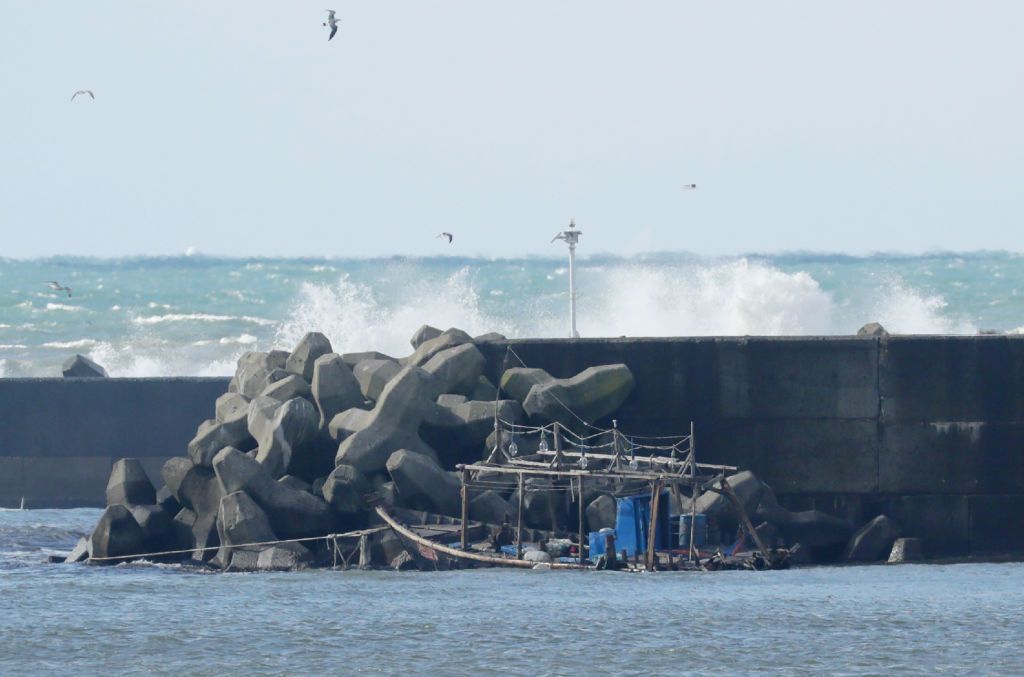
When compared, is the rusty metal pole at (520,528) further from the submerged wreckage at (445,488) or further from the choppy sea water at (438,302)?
the choppy sea water at (438,302)

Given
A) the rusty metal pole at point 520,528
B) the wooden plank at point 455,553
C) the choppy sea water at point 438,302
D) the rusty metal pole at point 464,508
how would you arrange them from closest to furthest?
the wooden plank at point 455,553 < the rusty metal pole at point 520,528 < the rusty metal pole at point 464,508 < the choppy sea water at point 438,302

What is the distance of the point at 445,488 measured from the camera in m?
22.7

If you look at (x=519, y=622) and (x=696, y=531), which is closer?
(x=519, y=622)

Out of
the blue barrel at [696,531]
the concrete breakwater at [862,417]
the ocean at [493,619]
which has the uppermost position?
the concrete breakwater at [862,417]

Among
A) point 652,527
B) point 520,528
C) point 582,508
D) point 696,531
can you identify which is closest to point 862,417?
point 696,531

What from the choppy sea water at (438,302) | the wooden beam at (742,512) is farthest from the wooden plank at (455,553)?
the choppy sea water at (438,302)

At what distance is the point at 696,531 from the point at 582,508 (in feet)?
5.10

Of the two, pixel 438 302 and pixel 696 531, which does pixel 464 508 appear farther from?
pixel 438 302

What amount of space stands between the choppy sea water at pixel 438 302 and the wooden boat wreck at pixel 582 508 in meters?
19.9

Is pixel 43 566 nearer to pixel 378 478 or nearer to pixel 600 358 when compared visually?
pixel 378 478

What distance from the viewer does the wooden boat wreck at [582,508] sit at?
68.9 ft

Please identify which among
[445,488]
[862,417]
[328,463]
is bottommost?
[445,488]

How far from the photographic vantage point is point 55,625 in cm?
1822

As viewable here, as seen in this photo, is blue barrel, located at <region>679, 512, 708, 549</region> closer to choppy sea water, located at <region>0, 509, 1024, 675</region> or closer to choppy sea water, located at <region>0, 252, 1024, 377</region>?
choppy sea water, located at <region>0, 509, 1024, 675</region>
